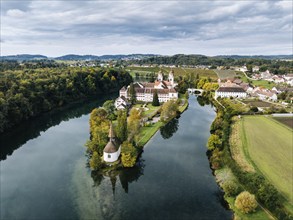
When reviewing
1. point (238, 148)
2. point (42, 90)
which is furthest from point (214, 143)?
point (42, 90)

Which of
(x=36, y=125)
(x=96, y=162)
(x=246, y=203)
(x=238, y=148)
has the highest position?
(x=246, y=203)

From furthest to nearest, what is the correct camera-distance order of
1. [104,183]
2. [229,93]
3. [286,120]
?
1. [229,93]
2. [286,120]
3. [104,183]

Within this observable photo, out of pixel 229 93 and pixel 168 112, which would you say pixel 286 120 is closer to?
pixel 168 112

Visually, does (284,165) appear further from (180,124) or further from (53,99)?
(53,99)

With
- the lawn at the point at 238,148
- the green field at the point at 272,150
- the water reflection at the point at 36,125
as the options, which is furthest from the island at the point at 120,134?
the green field at the point at 272,150

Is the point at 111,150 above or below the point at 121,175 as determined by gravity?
above

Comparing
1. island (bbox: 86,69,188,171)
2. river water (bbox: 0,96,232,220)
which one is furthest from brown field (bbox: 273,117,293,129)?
island (bbox: 86,69,188,171)

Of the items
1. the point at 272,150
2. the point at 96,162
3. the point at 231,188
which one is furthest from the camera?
the point at 272,150

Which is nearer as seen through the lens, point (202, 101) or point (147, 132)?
point (147, 132)
